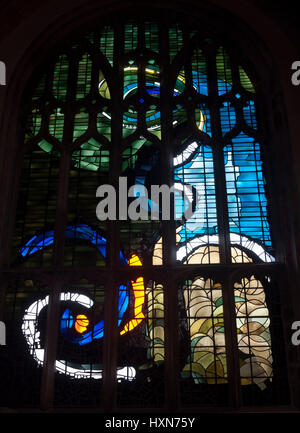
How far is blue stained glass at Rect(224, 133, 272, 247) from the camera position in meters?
5.10

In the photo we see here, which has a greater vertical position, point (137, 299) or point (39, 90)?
point (39, 90)

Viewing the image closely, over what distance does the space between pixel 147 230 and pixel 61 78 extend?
6.84 feet

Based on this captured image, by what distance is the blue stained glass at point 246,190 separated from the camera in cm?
510

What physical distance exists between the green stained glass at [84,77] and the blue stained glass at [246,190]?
1.64 m

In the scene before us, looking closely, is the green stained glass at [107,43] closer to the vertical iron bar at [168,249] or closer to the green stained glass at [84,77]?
the green stained glass at [84,77]

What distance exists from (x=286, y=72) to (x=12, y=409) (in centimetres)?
387

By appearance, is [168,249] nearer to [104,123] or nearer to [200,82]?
[104,123]

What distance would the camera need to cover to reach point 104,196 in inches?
209

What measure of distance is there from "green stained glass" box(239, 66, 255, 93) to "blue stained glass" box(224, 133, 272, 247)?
0.61 m

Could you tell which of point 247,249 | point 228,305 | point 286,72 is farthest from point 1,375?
point 286,72

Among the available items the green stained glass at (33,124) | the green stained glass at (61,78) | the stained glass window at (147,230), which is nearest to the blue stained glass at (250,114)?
the stained glass window at (147,230)

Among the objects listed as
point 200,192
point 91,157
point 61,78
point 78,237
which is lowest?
point 78,237

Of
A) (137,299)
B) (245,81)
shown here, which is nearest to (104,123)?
(245,81)

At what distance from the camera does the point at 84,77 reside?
6.07 meters
